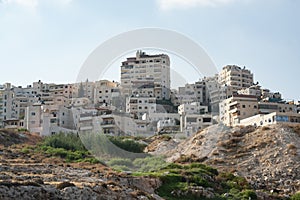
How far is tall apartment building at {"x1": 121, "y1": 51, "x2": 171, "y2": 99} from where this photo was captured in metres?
92.4

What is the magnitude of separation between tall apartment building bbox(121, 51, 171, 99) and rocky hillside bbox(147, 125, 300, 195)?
39255 millimetres

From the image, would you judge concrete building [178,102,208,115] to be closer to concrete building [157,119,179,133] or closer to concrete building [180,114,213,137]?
concrete building [157,119,179,133]

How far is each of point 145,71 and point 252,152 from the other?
174ft

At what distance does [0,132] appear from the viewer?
5400cm

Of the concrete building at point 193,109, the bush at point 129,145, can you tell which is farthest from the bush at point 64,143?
the concrete building at point 193,109

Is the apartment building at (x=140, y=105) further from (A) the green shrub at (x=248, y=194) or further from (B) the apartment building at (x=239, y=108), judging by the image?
(A) the green shrub at (x=248, y=194)

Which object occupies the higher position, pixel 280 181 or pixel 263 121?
pixel 263 121

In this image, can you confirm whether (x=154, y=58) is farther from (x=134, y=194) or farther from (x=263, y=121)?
(x=134, y=194)

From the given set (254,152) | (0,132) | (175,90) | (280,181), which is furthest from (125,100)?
(280,181)

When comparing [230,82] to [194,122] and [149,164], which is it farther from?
[149,164]

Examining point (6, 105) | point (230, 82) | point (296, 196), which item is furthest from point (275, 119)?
point (6, 105)

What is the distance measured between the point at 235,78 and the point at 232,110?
28658 millimetres

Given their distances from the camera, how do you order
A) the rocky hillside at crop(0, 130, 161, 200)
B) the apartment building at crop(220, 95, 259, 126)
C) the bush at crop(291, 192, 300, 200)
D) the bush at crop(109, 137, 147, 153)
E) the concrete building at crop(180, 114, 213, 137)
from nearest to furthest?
the rocky hillside at crop(0, 130, 161, 200)
the bush at crop(291, 192, 300, 200)
the bush at crop(109, 137, 147, 153)
the apartment building at crop(220, 95, 259, 126)
the concrete building at crop(180, 114, 213, 137)

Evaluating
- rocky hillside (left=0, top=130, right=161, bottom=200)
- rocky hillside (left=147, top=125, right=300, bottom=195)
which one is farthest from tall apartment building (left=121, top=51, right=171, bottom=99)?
rocky hillside (left=0, top=130, right=161, bottom=200)
